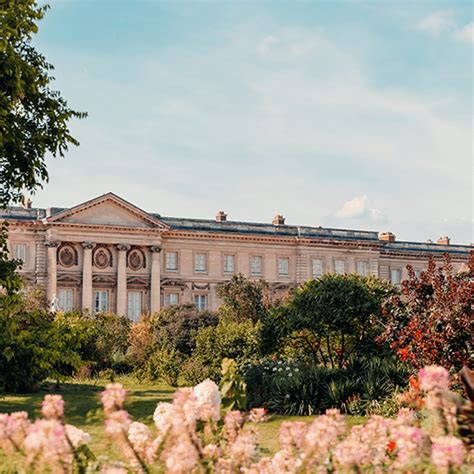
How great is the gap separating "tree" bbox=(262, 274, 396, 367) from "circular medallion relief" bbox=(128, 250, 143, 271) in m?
38.8

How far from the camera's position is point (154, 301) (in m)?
60.2

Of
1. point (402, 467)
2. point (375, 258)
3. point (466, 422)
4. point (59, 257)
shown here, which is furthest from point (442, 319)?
point (375, 258)

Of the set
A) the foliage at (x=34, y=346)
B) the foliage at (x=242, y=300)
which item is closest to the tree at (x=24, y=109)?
the foliage at (x=34, y=346)

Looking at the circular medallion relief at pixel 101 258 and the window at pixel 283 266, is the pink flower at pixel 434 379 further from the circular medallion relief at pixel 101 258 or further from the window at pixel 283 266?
the window at pixel 283 266

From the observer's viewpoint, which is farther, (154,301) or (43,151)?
(154,301)

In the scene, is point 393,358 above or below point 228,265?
below

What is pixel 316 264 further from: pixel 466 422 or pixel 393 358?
pixel 466 422

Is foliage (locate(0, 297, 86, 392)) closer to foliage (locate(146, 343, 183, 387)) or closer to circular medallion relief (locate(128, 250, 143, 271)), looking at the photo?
foliage (locate(146, 343, 183, 387))

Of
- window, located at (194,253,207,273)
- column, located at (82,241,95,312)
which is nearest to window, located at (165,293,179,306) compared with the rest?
window, located at (194,253,207,273)

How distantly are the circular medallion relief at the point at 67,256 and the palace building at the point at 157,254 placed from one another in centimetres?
7

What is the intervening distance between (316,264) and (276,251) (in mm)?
3638

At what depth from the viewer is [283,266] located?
215 ft

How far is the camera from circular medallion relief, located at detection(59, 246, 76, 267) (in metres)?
58.3

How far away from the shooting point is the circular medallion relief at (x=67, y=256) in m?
58.3
